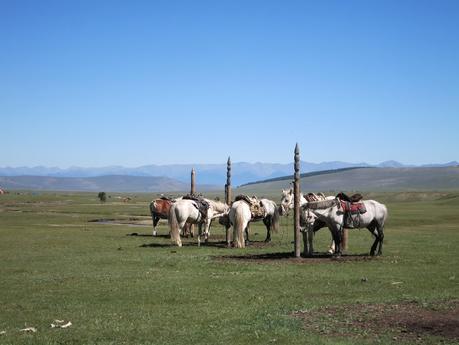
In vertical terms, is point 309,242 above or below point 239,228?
below

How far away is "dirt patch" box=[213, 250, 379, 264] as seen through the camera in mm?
21438

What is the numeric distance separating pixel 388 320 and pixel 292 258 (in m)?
10.4

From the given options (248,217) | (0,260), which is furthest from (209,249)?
(0,260)

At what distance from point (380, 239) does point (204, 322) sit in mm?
12682

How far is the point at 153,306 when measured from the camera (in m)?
13.5

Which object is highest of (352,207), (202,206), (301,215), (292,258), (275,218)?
(352,207)

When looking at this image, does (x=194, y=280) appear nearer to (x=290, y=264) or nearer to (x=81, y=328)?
(x=290, y=264)

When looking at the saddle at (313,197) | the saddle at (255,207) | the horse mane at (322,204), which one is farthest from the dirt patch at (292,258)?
the saddle at (255,207)

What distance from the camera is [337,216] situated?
72.6ft

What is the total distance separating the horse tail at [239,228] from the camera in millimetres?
25419

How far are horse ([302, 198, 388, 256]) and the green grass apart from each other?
135cm

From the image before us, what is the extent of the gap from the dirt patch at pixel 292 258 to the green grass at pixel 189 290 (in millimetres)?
500

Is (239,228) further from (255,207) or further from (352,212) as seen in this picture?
(352,212)

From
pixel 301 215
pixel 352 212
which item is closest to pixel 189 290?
pixel 301 215
